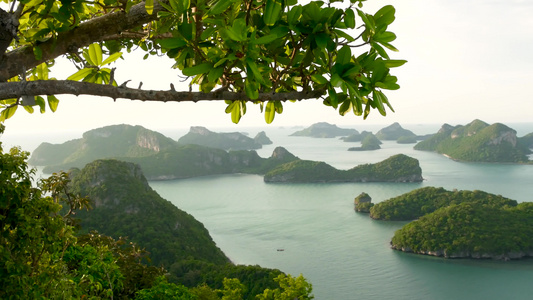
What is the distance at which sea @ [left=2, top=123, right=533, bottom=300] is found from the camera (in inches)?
1066

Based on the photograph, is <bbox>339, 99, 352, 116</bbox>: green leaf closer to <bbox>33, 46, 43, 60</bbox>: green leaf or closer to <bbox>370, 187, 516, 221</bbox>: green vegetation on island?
<bbox>33, 46, 43, 60</bbox>: green leaf

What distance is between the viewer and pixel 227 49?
1249 millimetres

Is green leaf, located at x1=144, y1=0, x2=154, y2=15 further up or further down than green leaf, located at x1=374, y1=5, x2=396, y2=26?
further up

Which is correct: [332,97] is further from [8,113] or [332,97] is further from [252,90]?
[8,113]

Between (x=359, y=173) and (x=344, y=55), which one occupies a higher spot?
(x=344, y=55)

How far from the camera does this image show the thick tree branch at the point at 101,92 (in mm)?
1328

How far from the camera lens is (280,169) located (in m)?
65.8

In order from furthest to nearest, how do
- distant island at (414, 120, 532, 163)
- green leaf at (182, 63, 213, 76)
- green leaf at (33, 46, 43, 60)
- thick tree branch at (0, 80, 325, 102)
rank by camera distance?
1. distant island at (414, 120, 532, 163)
2. green leaf at (33, 46, 43, 60)
3. thick tree branch at (0, 80, 325, 102)
4. green leaf at (182, 63, 213, 76)

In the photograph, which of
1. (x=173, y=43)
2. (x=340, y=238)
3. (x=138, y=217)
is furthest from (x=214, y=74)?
(x=340, y=238)

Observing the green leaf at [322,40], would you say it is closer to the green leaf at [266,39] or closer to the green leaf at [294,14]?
the green leaf at [294,14]

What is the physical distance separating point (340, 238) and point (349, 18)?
36.8m

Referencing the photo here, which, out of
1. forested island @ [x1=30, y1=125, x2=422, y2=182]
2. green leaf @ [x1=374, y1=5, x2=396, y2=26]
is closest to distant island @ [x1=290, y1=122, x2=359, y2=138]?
forested island @ [x1=30, y1=125, x2=422, y2=182]

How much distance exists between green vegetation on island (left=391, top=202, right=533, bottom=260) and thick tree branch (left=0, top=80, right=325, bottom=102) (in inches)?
1372

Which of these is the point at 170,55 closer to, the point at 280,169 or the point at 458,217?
the point at 458,217
